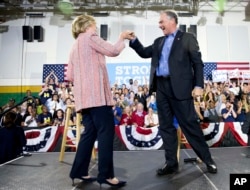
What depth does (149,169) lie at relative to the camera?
2.35 metres

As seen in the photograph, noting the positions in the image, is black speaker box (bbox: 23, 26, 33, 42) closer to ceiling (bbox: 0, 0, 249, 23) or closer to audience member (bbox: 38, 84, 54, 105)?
ceiling (bbox: 0, 0, 249, 23)

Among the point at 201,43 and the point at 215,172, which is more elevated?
the point at 201,43

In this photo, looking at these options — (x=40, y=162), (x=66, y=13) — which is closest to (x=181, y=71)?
(x=40, y=162)

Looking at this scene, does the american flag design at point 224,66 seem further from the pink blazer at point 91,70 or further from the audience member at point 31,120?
the pink blazer at point 91,70

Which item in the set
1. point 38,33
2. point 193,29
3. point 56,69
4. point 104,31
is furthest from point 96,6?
point 193,29

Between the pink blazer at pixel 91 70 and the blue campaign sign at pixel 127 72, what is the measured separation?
6.93 meters

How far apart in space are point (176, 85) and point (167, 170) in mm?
687

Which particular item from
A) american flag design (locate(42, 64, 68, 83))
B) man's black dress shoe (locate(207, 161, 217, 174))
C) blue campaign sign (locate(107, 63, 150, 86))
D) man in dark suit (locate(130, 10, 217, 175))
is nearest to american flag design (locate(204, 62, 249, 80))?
blue campaign sign (locate(107, 63, 150, 86))

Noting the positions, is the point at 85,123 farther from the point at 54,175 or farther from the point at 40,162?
the point at 40,162

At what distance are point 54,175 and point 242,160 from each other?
6.04 ft

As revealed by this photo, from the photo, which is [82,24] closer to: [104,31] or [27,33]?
[104,31]

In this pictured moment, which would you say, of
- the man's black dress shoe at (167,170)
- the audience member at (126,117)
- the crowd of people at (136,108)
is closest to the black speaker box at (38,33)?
the crowd of people at (136,108)

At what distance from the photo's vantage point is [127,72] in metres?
8.98

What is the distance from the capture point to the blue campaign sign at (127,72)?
8.79 m
